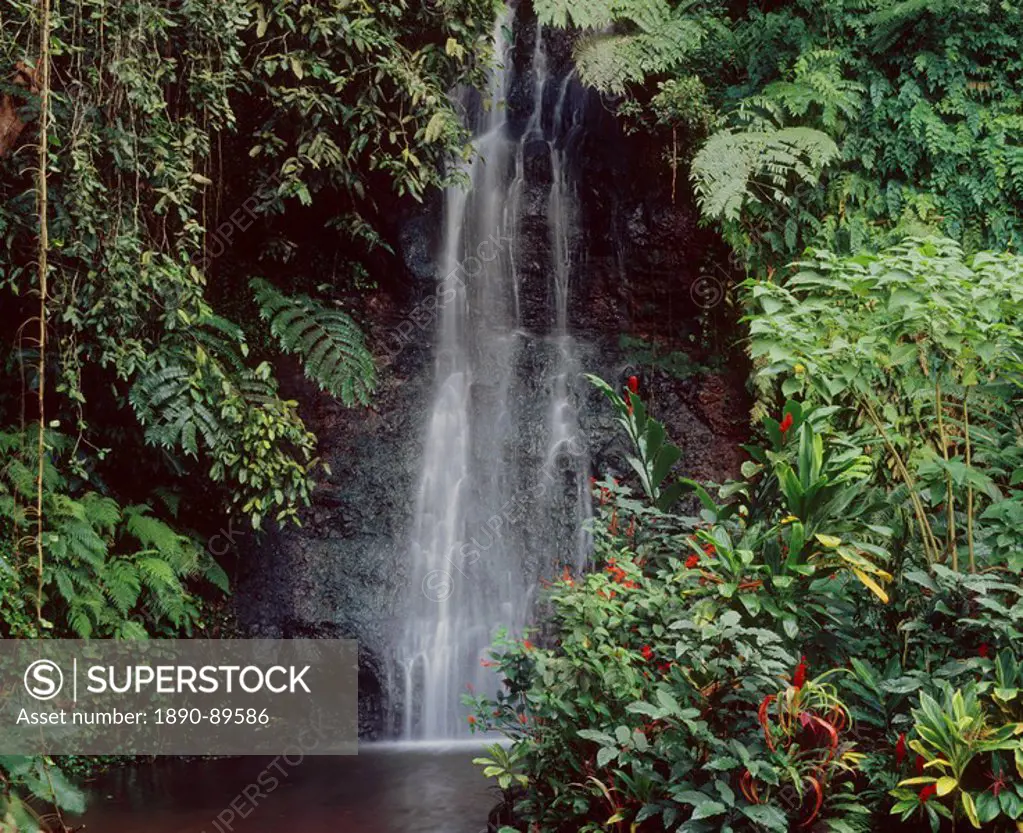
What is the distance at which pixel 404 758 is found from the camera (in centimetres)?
666

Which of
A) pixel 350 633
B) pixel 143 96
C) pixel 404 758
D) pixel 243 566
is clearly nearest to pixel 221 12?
pixel 143 96

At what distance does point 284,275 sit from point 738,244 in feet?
12.2

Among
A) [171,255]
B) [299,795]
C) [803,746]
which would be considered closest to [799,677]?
[803,746]

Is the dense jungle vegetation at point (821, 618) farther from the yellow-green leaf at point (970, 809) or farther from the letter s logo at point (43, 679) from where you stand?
the letter s logo at point (43, 679)

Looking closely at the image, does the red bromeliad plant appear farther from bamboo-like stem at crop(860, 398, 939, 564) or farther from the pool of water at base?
the pool of water at base

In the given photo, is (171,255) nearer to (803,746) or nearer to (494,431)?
(494,431)

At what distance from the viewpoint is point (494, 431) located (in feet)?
27.0

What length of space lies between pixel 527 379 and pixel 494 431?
0.56 meters

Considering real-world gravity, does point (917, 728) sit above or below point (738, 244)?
below

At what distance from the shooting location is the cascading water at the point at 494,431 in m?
7.56

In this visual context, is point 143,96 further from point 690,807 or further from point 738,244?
point 690,807

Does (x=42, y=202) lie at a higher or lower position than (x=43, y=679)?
higher
